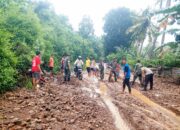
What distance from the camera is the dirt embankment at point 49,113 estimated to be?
23.3 ft

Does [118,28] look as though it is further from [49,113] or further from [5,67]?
[49,113]

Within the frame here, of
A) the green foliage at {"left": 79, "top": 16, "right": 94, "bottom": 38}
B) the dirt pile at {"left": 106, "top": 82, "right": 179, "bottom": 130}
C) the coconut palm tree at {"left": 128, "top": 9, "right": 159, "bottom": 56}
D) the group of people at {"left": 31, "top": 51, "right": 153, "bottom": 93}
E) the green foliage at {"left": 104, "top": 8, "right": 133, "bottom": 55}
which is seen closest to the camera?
the dirt pile at {"left": 106, "top": 82, "right": 179, "bottom": 130}

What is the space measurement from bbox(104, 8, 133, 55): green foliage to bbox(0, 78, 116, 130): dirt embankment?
118 ft

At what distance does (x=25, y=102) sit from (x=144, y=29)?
1428 inches

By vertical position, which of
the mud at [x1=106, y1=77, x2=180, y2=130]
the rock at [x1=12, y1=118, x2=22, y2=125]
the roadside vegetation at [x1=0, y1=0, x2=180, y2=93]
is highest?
the roadside vegetation at [x1=0, y1=0, x2=180, y2=93]

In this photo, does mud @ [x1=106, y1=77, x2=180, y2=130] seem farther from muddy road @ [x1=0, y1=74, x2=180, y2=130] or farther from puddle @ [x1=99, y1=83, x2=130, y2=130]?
puddle @ [x1=99, y1=83, x2=130, y2=130]

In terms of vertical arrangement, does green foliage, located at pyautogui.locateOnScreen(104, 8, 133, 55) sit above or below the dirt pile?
above

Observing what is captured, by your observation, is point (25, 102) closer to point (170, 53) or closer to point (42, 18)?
point (170, 53)

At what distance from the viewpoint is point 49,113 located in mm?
8281

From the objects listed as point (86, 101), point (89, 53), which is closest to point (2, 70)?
point (86, 101)

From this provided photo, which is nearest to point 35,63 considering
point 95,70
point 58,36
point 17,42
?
point 17,42

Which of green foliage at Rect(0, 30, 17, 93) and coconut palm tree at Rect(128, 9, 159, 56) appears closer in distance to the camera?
green foliage at Rect(0, 30, 17, 93)

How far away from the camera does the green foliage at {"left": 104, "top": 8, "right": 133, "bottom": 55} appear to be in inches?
1813

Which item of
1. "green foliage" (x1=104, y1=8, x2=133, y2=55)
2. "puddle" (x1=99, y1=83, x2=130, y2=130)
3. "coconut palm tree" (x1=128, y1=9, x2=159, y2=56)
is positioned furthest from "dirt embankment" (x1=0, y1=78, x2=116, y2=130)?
"green foliage" (x1=104, y1=8, x2=133, y2=55)
